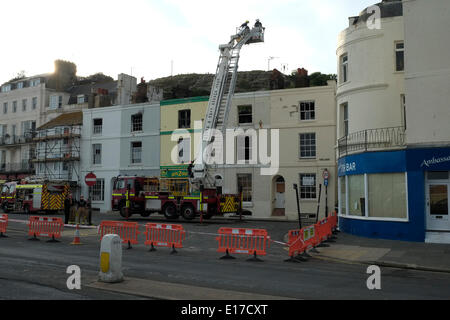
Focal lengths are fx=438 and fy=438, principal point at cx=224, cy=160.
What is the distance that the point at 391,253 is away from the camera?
14.7 m

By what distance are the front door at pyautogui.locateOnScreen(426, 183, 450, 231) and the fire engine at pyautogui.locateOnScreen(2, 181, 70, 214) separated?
91.7 feet

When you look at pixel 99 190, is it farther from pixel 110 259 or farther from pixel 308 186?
pixel 110 259

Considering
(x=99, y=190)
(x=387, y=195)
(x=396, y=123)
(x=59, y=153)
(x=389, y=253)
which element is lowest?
(x=389, y=253)

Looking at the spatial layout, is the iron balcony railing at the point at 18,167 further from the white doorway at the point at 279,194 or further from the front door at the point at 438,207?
the front door at the point at 438,207

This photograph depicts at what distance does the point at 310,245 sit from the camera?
1532 centimetres

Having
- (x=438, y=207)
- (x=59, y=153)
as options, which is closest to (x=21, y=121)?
(x=59, y=153)

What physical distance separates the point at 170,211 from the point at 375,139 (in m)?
13.3

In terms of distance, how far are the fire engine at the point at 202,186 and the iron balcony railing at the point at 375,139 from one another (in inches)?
352

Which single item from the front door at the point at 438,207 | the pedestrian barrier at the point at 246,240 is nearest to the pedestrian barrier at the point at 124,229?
the pedestrian barrier at the point at 246,240

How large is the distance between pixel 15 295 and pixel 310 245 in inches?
391

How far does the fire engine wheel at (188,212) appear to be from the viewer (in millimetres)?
26578

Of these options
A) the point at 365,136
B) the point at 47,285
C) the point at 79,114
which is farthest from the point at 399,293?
the point at 79,114

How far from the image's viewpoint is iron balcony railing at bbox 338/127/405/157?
19.5m

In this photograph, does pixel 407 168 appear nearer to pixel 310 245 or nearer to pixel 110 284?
pixel 310 245
